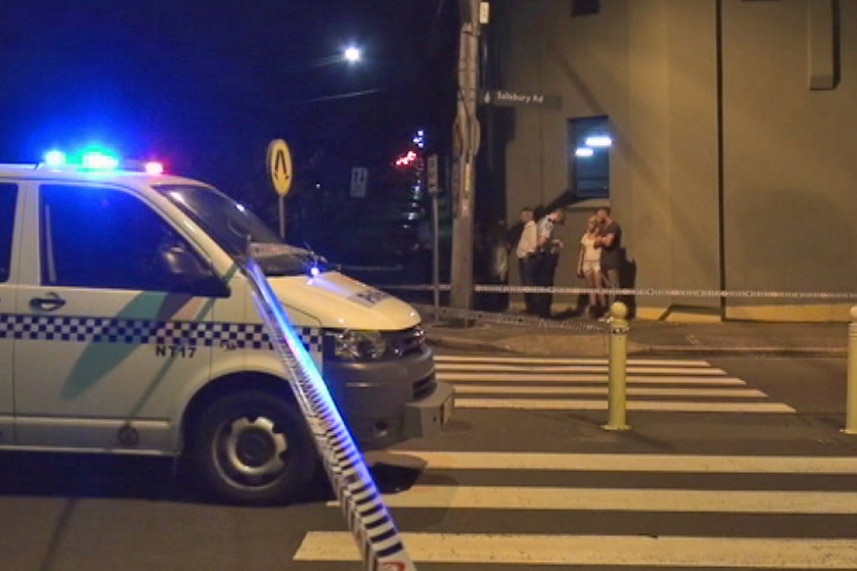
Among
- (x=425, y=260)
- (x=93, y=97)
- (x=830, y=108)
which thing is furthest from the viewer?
(x=93, y=97)

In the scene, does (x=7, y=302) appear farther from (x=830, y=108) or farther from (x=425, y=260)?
(x=425, y=260)

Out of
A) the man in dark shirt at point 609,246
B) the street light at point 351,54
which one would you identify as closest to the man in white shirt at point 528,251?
the man in dark shirt at point 609,246

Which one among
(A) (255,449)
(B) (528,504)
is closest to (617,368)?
(B) (528,504)

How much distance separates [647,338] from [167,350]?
10.2 m

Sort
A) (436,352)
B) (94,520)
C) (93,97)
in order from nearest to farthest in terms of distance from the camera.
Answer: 1. (94,520)
2. (436,352)
3. (93,97)

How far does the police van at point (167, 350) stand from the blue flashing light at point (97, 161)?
400mm

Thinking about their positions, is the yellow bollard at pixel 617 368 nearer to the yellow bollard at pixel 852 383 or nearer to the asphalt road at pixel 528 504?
the asphalt road at pixel 528 504

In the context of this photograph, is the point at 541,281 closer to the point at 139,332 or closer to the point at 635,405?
the point at 635,405

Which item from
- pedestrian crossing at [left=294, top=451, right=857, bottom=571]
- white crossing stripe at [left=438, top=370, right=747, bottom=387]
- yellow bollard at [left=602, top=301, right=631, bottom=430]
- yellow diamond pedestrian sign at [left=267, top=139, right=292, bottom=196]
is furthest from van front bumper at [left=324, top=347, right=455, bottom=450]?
yellow diamond pedestrian sign at [left=267, top=139, right=292, bottom=196]

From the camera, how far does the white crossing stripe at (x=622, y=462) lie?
8414mm

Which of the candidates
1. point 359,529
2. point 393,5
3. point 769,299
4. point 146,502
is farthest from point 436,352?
point 393,5

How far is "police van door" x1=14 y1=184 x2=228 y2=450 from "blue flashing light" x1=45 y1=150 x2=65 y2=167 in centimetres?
64

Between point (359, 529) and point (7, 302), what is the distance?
3910 millimetres

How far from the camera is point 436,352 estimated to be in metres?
15.8
